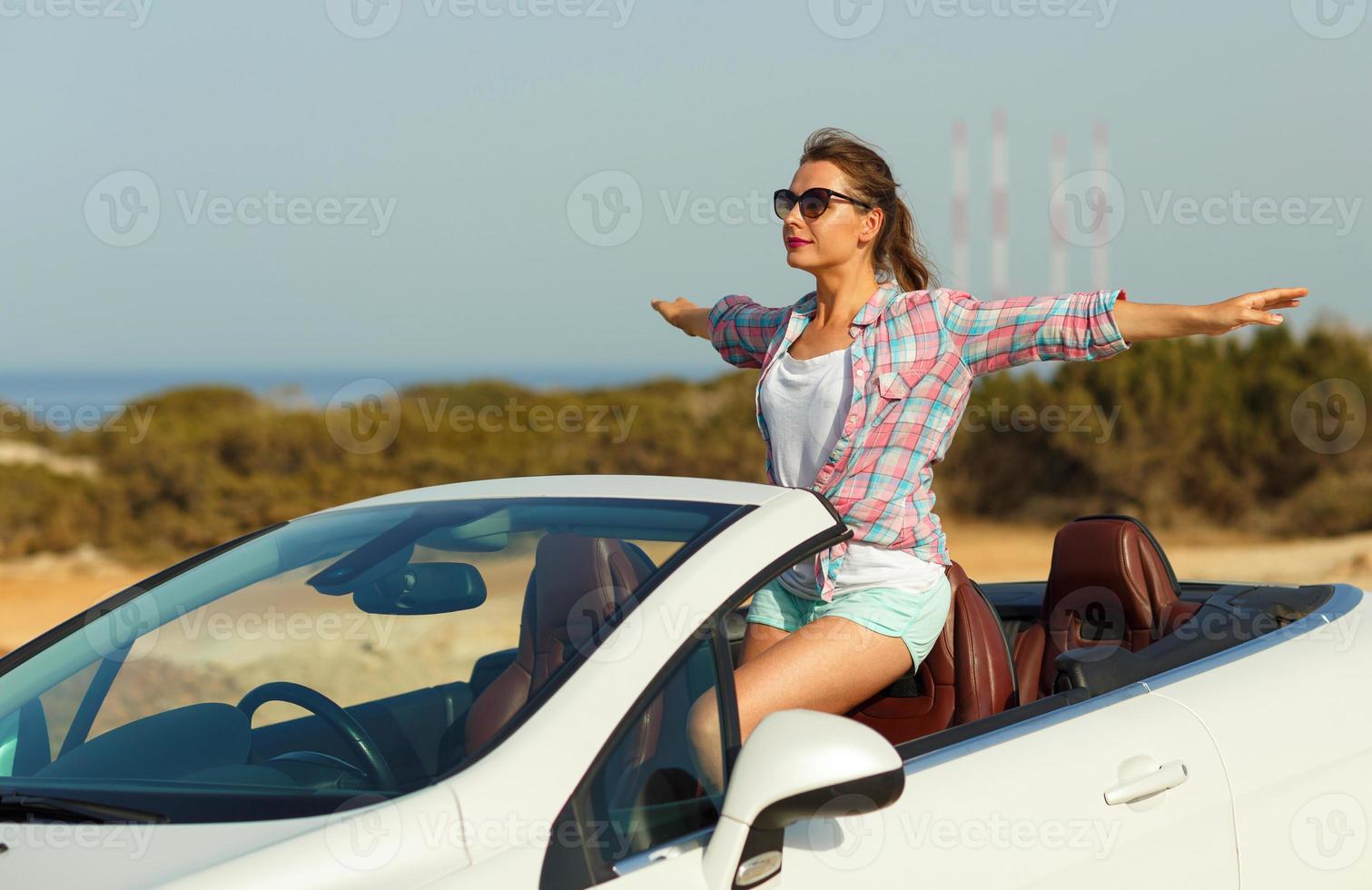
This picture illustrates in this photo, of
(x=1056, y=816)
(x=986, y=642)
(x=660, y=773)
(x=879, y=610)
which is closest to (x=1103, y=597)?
(x=986, y=642)

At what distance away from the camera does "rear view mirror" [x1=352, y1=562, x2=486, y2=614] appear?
2.63m

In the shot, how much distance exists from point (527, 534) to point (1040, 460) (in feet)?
47.6

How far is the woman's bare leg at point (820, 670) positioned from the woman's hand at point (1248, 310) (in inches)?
40.9

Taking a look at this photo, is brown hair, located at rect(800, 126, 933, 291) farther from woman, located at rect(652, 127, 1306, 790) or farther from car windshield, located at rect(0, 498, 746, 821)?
car windshield, located at rect(0, 498, 746, 821)

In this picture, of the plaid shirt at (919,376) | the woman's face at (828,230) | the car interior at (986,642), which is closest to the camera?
the car interior at (986,642)

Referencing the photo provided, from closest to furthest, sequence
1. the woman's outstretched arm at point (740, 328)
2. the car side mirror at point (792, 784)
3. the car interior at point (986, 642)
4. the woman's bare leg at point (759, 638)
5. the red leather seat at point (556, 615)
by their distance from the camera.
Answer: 1. the car side mirror at point (792, 784)
2. the red leather seat at point (556, 615)
3. the car interior at point (986, 642)
4. the woman's bare leg at point (759, 638)
5. the woman's outstretched arm at point (740, 328)

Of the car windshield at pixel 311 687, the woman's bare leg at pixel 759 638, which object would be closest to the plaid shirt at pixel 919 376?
the woman's bare leg at pixel 759 638

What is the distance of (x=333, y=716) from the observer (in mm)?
2420

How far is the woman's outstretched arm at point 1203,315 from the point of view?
305cm

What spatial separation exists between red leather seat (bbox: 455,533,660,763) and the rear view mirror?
234mm

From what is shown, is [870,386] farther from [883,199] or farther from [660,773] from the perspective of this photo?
[660,773]

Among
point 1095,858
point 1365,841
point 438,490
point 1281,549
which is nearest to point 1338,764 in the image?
point 1365,841

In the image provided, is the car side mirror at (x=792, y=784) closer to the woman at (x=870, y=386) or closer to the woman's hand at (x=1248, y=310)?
the woman at (x=870, y=386)

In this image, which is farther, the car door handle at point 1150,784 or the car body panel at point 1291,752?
the car body panel at point 1291,752
